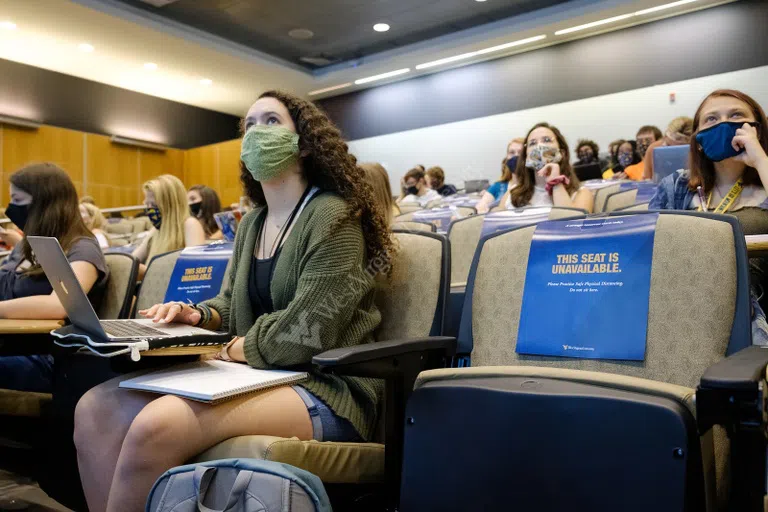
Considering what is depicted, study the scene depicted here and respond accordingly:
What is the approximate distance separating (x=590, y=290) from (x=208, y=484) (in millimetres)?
833

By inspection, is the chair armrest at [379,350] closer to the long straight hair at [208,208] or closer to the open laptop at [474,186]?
the long straight hair at [208,208]

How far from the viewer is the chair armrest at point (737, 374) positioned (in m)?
0.73

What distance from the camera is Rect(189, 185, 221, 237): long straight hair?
423 cm

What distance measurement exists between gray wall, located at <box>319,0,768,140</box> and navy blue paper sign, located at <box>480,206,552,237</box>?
7.23 m

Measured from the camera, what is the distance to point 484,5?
8.41m

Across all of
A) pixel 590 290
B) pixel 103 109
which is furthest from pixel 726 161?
pixel 103 109

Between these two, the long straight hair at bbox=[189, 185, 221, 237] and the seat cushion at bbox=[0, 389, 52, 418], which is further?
the long straight hair at bbox=[189, 185, 221, 237]

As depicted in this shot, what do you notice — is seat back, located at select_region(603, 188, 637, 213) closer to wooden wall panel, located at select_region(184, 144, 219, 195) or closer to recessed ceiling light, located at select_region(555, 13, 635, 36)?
recessed ceiling light, located at select_region(555, 13, 635, 36)

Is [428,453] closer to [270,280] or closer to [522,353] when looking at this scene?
[522,353]

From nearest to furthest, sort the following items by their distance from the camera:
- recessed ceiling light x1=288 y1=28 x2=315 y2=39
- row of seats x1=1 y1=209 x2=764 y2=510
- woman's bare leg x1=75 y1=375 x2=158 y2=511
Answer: row of seats x1=1 y1=209 x2=764 y2=510 → woman's bare leg x1=75 y1=375 x2=158 y2=511 → recessed ceiling light x1=288 y1=28 x2=315 y2=39

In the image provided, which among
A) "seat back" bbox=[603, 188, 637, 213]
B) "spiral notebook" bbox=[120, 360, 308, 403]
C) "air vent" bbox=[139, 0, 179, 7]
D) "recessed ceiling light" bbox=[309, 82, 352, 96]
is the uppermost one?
"air vent" bbox=[139, 0, 179, 7]

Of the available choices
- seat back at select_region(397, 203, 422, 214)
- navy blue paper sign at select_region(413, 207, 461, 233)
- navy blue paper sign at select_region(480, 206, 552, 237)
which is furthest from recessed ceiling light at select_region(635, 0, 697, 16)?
navy blue paper sign at select_region(480, 206, 552, 237)

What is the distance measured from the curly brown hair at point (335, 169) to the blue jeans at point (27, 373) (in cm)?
108

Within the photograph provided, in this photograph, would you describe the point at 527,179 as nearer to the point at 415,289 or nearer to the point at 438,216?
the point at 438,216
